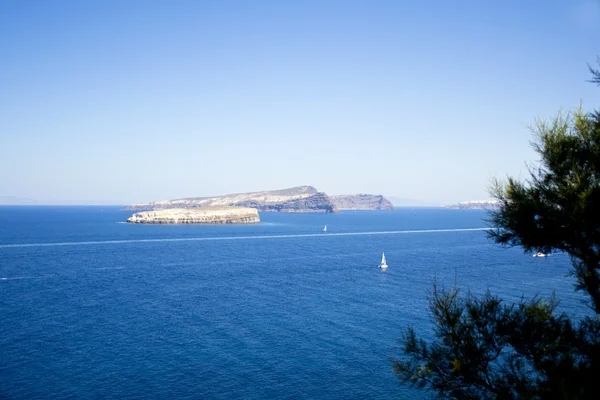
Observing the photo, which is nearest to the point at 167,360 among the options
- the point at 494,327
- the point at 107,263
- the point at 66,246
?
the point at 494,327

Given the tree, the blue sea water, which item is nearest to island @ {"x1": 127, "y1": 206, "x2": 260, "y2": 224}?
the blue sea water

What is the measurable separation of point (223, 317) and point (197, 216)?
486 feet

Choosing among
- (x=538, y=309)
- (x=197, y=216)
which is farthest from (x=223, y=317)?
(x=197, y=216)

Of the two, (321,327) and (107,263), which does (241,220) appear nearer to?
(107,263)

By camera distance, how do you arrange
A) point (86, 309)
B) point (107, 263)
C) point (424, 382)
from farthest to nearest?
point (107, 263)
point (86, 309)
point (424, 382)

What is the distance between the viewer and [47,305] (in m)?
46.8

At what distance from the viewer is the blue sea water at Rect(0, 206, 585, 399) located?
95.8 feet

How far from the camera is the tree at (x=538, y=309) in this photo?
13727 millimetres

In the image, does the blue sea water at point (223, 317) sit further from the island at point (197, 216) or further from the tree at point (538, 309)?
the island at point (197, 216)

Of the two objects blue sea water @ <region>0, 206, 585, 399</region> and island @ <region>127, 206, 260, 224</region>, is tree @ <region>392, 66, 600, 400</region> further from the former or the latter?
island @ <region>127, 206, 260, 224</region>

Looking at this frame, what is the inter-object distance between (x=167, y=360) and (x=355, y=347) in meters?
14.3

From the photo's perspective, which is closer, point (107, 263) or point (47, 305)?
point (47, 305)

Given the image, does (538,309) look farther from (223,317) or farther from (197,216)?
(197,216)

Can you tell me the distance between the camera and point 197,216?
18738 centimetres
